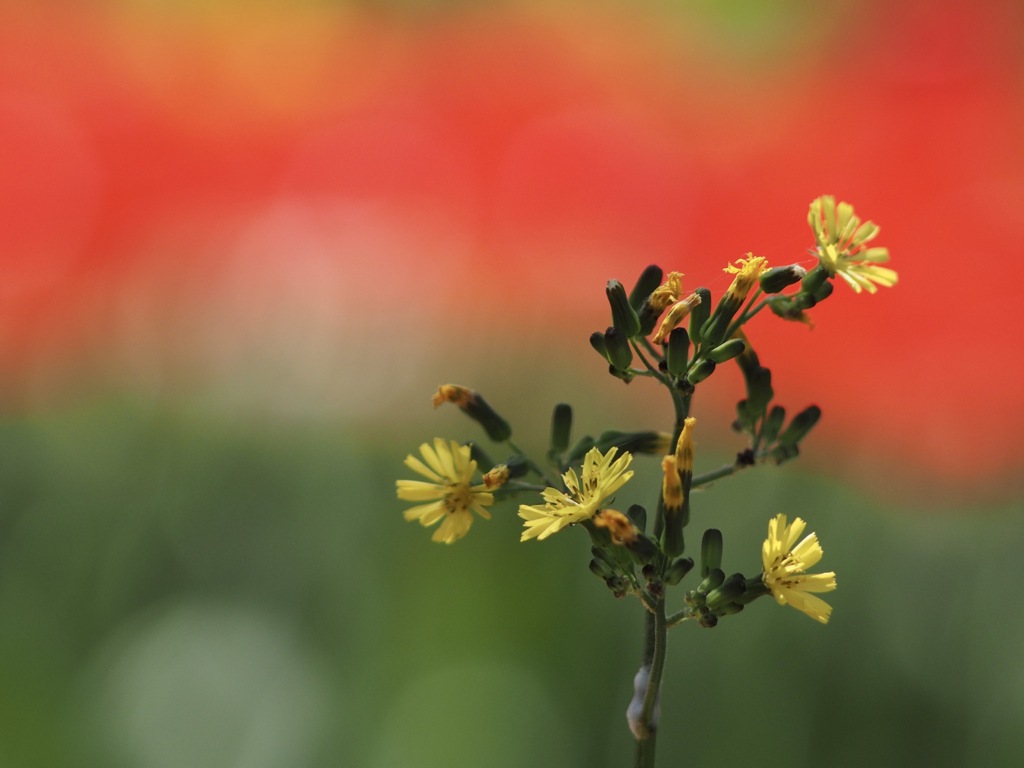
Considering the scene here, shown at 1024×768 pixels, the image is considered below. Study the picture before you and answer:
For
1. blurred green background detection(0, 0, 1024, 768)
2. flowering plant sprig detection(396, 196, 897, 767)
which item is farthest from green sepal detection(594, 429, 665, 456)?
blurred green background detection(0, 0, 1024, 768)

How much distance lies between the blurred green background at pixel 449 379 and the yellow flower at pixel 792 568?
37cm

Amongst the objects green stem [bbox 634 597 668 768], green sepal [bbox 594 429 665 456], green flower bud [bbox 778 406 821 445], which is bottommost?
green stem [bbox 634 597 668 768]

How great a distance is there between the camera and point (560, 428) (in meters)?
0.26

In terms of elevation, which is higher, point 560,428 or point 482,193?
point 482,193

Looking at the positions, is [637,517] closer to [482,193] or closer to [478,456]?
[478,456]

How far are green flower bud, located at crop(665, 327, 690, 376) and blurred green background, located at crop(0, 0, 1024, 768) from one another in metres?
0.36

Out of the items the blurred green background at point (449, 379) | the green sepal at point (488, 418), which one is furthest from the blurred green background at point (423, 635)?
the green sepal at point (488, 418)

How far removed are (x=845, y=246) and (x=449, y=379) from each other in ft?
1.68

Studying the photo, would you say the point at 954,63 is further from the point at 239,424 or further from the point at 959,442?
the point at 239,424

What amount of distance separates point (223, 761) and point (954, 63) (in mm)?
775

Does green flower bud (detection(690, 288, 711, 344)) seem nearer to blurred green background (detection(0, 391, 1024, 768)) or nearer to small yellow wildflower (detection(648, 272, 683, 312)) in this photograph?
small yellow wildflower (detection(648, 272, 683, 312))

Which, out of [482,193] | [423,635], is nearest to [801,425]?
[423,635]

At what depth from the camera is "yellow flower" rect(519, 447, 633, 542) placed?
0.66 ft

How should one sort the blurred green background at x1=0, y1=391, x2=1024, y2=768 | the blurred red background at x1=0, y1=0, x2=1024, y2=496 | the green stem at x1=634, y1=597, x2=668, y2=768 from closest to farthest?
the green stem at x1=634, y1=597, x2=668, y2=768
the blurred green background at x1=0, y1=391, x2=1024, y2=768
the blurred red background at x1=0, y1=0, x2=1024, y2=496
